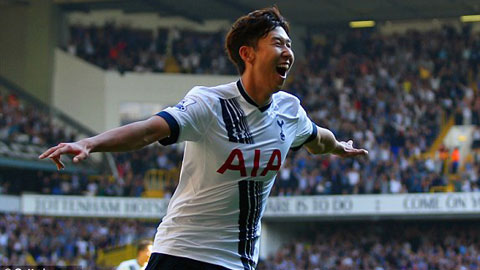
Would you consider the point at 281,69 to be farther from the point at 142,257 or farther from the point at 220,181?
the point at 142,257

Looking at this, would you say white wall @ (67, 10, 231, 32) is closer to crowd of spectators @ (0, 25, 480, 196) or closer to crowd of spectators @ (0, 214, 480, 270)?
crowd of spectators @ (0, 25, 480, 196)

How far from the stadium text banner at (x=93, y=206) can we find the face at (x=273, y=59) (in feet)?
84.5

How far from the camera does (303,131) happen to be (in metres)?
4.83

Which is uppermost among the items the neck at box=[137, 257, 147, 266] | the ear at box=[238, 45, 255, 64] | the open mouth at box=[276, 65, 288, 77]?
the ear at box=[238, 45, 255, 64]

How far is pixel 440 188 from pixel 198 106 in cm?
2353

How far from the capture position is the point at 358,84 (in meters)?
32.5

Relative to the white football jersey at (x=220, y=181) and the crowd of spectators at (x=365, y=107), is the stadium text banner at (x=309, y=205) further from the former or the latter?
the white football jersey at (x=220, y=181)

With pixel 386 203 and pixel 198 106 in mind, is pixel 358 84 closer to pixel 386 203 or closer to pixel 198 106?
pixel 386 203

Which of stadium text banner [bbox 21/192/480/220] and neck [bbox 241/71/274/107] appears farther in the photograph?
stadium text banner [bbox 21/192/480/220]

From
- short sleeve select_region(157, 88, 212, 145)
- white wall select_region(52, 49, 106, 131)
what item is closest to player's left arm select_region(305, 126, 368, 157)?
short sleeve select_region(157, 88, 212, 145)

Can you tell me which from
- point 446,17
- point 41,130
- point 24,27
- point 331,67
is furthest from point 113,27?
point 446,17

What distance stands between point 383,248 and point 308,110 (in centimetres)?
647

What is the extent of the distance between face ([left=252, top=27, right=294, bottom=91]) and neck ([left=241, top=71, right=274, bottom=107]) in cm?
3

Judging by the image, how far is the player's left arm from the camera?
5.05 m
